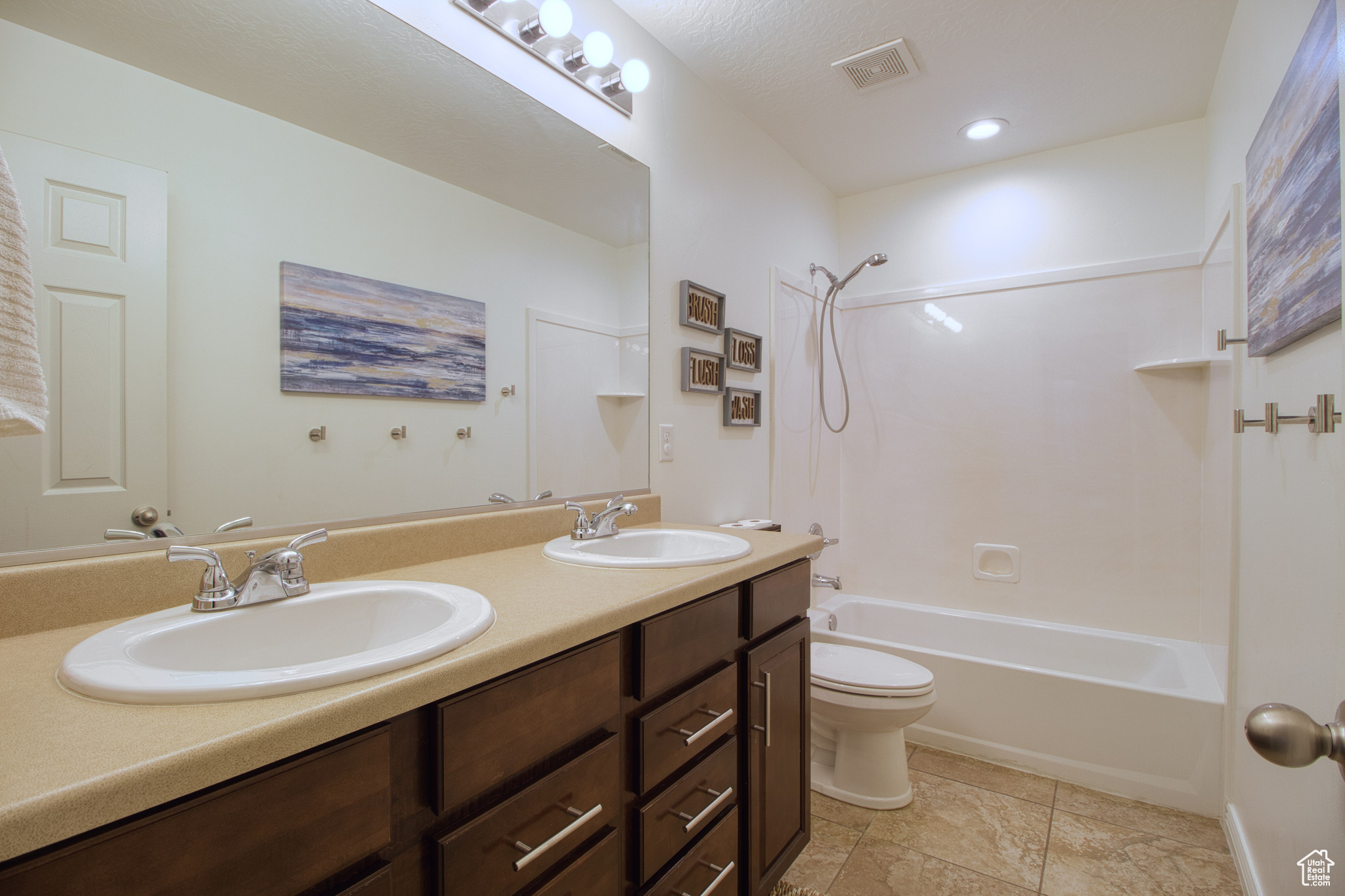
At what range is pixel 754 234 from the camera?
7.96 ft

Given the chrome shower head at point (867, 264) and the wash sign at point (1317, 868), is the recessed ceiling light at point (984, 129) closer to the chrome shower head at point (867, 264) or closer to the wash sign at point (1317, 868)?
the chrome shower head at point (867, 264)

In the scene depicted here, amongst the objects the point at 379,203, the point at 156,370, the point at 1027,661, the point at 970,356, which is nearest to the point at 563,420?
the point at 379,203

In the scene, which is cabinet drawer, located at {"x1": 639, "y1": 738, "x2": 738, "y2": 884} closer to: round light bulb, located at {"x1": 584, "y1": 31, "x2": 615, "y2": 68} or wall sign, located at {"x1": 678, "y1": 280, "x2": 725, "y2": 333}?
wall sign, located at {"x1": 678, "y1": 280, "x2": 725, "y2": 333}

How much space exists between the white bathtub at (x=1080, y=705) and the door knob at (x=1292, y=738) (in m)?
1.77

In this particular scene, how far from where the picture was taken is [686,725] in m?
1.13

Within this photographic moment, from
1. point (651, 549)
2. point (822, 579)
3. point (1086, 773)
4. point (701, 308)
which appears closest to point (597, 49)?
point (701, 308)

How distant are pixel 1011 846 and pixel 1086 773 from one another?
514mm

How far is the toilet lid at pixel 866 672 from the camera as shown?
190 cm

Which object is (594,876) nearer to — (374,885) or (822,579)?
(374,885)

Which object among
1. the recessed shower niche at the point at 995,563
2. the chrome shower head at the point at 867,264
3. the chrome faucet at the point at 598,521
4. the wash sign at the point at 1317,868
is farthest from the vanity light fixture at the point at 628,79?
the recessed shower niche at the point at 995,563

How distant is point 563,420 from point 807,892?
134cm

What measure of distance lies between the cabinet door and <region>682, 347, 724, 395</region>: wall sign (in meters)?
0.84

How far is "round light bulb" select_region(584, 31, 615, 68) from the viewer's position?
1.64 metres

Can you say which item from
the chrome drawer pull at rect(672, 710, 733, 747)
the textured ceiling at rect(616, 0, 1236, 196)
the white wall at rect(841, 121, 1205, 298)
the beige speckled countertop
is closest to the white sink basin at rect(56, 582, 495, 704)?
the beige speckled countertop
